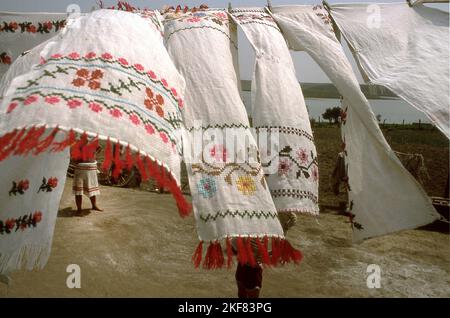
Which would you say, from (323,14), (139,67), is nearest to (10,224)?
(139,67)

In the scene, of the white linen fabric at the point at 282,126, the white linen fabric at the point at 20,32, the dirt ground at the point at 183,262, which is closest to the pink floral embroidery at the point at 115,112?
the white linen fabric at the point at 282,126

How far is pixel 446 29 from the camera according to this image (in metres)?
1.79

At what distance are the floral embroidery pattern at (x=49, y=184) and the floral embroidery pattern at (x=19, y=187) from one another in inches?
2.3

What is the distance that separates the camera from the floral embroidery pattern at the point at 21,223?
1.67 meters

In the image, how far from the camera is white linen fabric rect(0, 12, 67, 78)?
1.88m

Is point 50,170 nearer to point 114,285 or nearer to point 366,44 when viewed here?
point 366,44

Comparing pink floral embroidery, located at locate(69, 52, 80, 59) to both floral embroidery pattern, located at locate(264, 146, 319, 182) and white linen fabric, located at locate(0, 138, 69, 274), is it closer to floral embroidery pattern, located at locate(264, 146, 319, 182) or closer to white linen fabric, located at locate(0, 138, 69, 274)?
white linen fabric, located at locate(0, 138, 69, 274)

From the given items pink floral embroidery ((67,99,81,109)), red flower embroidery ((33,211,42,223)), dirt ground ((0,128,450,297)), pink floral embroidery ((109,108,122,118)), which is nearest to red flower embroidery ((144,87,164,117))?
pink floral embroidery ((109,108,122,118))

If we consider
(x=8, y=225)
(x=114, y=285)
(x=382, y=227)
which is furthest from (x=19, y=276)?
(x=382, y=227)

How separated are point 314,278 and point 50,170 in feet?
14.7

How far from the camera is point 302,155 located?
5.89 ft

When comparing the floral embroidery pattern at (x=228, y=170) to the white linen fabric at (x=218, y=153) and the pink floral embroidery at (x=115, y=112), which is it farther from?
the pink floral embroidery at (x=115, y=112)

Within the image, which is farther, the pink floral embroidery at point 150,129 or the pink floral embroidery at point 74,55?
the pink floral embroidery at point 74,55

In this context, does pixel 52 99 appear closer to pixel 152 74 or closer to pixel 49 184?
pixel 152 74
